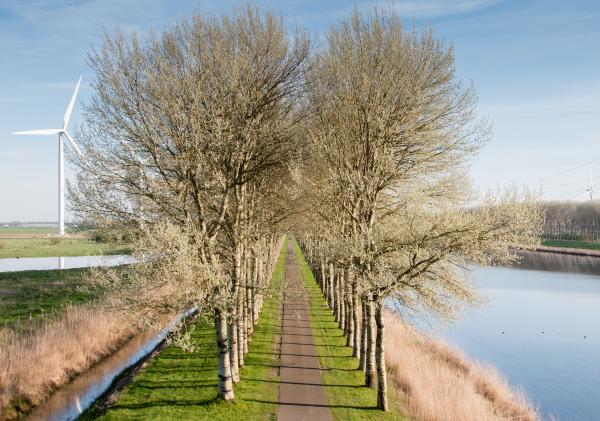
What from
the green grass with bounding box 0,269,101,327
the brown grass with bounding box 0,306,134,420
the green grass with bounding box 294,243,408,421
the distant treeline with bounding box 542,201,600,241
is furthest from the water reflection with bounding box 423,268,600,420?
the distant treeline with bounding box 542,201,600,241

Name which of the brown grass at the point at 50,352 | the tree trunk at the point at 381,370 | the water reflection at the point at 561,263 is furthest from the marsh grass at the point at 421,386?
the water reflection at the point at 561,263

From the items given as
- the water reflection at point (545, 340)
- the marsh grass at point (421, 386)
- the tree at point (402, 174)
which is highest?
the tree at point (402, 174)

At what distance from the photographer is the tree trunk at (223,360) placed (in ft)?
61.7

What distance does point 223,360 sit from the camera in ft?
61.6

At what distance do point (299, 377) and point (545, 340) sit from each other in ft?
71.3

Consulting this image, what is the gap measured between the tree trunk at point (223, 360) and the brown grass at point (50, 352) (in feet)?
10.9

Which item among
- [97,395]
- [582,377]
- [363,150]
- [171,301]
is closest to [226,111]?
[363,150]

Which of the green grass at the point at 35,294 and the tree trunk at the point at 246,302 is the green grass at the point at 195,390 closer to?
the tree trunk at the point at 246,302

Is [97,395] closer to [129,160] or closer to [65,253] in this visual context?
[129,160]

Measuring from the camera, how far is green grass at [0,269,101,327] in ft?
116

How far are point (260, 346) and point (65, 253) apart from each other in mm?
79815


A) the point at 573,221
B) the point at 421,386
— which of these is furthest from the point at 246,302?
the point at 573,221

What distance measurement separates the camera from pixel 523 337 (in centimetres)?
3606

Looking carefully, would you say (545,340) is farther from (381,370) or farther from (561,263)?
(561,263)
